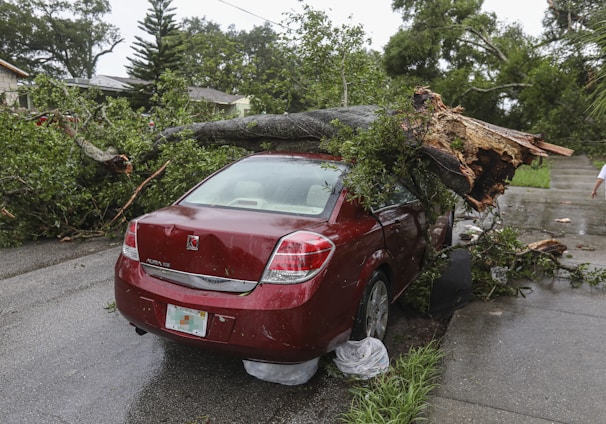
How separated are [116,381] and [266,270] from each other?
1.30 m

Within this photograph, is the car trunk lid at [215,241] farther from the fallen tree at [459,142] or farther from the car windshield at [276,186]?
the fallen tree at [459,142]

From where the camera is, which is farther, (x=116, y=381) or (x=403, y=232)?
(x=403, y=232)

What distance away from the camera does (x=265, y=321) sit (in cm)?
256

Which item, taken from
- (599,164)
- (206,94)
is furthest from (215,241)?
(206,94)

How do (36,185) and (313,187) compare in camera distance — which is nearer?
(313,187)

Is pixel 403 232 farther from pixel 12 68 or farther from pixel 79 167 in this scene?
pixel 12 68

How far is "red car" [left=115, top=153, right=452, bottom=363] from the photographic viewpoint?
2.60m

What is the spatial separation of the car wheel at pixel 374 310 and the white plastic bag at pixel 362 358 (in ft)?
0.21

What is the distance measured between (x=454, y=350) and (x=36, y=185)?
551 centimetres

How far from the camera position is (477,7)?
73.5 ft

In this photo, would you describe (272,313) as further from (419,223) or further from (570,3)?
(570,3)

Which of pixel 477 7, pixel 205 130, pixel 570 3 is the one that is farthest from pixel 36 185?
pixel 477 7

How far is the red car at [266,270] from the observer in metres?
2.60

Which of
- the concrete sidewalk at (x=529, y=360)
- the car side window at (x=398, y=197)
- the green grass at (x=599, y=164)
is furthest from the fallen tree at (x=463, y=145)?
the green grass at (x=599, y=164)
